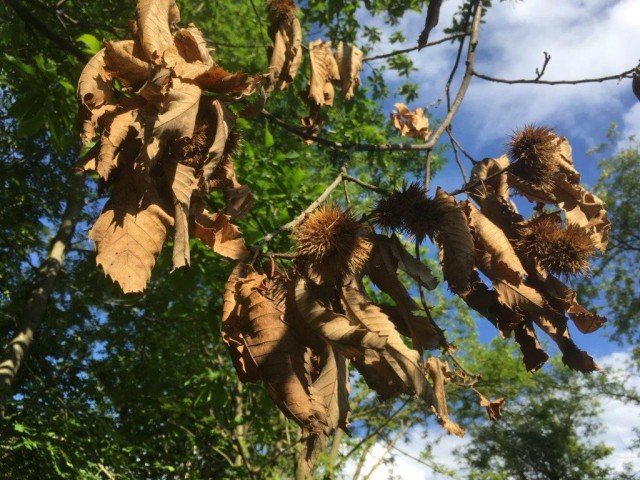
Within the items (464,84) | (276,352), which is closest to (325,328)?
(276,352)

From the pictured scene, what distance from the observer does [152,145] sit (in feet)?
3.89

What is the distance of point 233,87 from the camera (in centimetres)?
134

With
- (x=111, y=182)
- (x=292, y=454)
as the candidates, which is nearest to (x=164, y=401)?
(x=292, y=454)

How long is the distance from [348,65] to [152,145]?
1988 millimetres

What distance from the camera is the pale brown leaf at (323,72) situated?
284 cm

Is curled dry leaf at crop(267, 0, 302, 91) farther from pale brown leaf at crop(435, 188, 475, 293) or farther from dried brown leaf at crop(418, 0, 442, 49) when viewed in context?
pale brown leaf at crop(435, 188, 475, 293)

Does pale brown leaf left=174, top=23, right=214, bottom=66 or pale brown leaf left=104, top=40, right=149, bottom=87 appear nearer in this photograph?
pale brown leaf left=104, top=40, right=149, bottom=87

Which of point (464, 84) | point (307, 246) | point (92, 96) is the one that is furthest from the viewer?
point (464, 84)

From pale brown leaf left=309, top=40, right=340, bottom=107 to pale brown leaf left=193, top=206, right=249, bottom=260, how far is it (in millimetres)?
1588

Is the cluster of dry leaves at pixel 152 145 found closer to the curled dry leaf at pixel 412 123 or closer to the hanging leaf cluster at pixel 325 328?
the hanging leaf cluster at pixel 325 328

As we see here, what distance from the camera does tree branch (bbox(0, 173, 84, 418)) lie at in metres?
5.50

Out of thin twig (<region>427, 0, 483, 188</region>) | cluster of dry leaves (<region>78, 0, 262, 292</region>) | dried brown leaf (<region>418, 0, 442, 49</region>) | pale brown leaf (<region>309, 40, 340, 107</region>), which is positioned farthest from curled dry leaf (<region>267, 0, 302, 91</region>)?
cluster of dry leaves (<region>78, 0, 262, 292</region>)

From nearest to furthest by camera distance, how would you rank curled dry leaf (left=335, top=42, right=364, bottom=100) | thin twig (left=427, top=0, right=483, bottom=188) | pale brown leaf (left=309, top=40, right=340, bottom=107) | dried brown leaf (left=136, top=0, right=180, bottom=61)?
1. dried brown leaf (left=136, top=0, right=180, bottom=61)
2. thin twig (left=427, top=0, right=483, bottom=188)
3. pale brown leaf (left=309, top=40, right=340, bottom=107)
4. curled dry leaf (left=335, top=42, right=364, bottom=100)

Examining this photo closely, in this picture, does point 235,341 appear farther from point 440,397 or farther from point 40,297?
point 40,297
